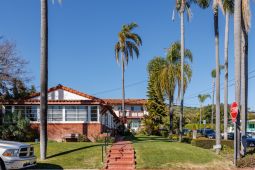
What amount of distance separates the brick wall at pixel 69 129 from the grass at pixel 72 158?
6703 mm

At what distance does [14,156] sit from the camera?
45.5ft

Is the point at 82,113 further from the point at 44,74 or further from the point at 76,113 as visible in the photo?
the point at 44,74

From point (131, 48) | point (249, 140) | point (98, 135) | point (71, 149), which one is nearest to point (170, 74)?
point (131, 48)

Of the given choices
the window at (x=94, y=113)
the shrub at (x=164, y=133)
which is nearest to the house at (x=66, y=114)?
the window at (x=94, y=113)

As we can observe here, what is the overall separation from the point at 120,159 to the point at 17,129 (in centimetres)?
1064

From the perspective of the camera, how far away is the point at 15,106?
29.5 metres

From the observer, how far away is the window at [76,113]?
95.2 ft

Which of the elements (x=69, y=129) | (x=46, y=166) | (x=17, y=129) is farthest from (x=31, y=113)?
(x=46, y=166)

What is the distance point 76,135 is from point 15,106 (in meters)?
4.97

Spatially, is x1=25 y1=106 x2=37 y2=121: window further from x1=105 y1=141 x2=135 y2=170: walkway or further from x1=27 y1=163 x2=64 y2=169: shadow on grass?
x1=27 y1=163 x2=64 y2=169: shadow on grass

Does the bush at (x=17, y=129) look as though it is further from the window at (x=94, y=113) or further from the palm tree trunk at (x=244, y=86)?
the palm tree trunk at (x=244, y=86)

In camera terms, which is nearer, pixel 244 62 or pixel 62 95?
pixel 244 62

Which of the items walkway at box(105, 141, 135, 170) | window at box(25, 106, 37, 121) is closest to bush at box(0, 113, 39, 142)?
window at box(25, 106, 37, 121)

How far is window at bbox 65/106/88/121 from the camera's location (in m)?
29.0
